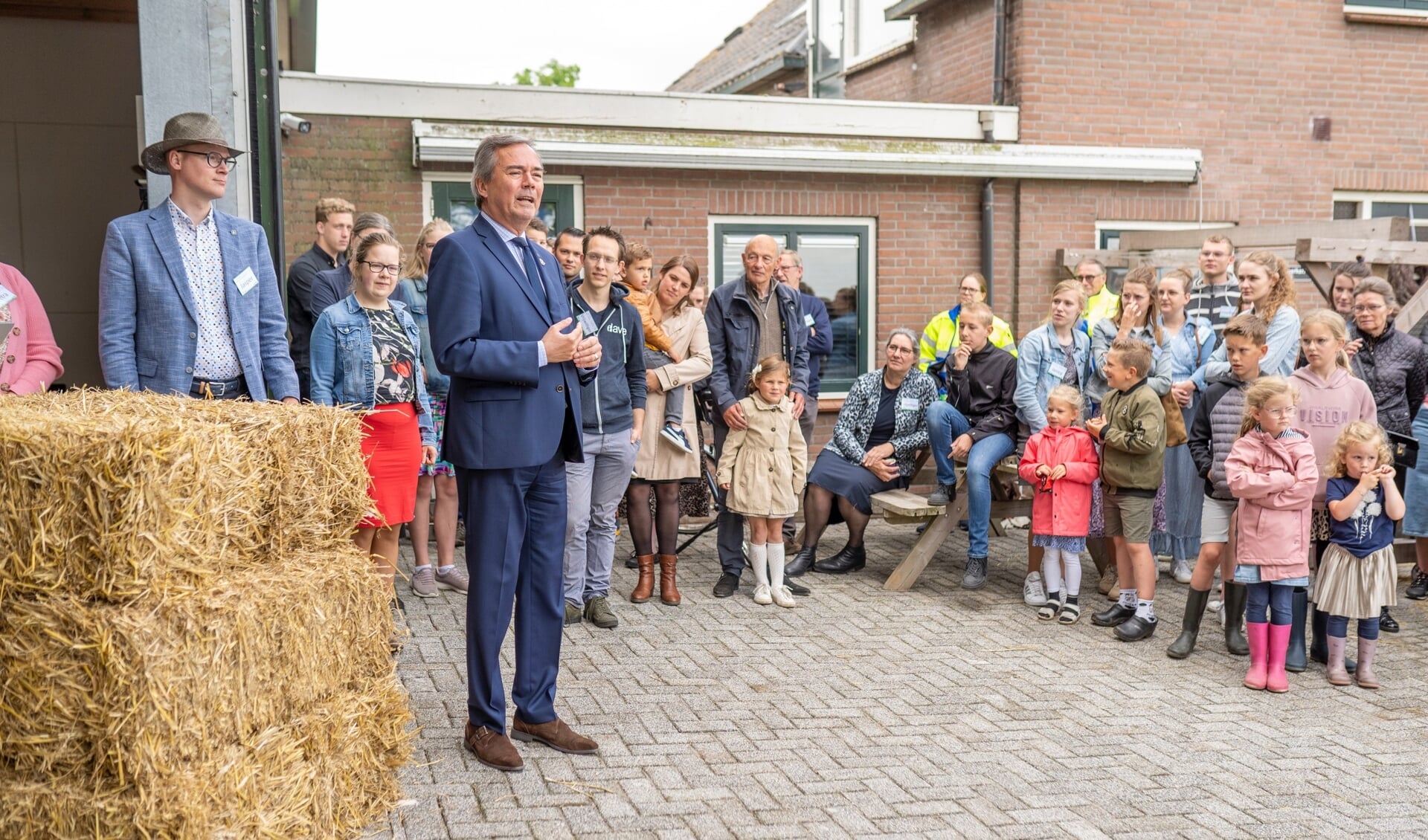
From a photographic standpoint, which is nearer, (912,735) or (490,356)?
(490,356)

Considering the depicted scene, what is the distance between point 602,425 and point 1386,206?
10391mm

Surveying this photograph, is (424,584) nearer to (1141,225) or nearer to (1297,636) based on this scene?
(1297,636)

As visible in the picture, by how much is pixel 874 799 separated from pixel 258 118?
5249 mm

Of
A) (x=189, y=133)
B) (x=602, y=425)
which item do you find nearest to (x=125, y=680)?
(x=189, y=133)

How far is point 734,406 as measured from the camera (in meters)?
7.23

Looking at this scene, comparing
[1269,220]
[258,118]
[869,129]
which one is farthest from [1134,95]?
[258,118]

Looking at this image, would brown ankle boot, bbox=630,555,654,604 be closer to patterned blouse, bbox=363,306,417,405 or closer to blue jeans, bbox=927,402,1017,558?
patterned blouse, bbox=363,306,417,405

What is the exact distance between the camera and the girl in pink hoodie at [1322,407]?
5.98m

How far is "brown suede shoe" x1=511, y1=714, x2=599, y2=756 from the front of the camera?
4480 mm

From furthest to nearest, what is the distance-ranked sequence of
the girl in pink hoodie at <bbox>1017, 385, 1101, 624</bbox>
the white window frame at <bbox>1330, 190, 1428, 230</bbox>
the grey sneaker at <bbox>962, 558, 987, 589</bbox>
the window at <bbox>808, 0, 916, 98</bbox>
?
the window at <bbox>808, 0, 916, 98</bbox> → the white window frame at <bbox>1330, 190, 1428, 230</bbox> → the grey sneaker at <bbox>962, 558, 987, 589</bbox> → the girl in pink hoodie at <bbox>1017, 385, 1101, 624</bbox>

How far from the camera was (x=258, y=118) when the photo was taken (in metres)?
6.95

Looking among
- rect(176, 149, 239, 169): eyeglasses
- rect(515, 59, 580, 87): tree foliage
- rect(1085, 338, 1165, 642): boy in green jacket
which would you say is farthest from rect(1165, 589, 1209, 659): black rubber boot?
rect(515, 59, 580, 87): tree foliage

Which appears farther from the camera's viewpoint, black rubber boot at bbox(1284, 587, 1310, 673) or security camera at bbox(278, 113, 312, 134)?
security camera at bbox(278, 113, 312, 134)

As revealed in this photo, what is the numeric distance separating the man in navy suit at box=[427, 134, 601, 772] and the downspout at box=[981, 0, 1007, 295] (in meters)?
7.92
